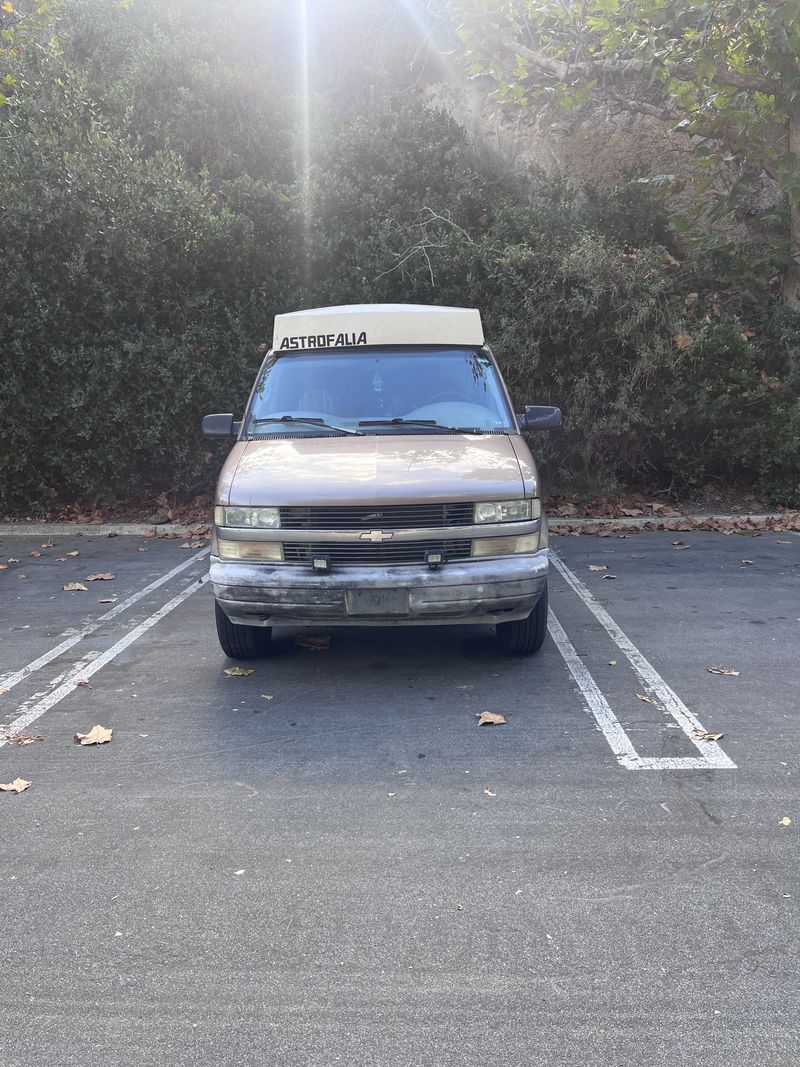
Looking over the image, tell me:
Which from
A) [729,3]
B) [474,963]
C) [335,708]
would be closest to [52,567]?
[335,708]

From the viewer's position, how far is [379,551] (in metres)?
5.06

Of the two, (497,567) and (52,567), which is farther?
(52,567)

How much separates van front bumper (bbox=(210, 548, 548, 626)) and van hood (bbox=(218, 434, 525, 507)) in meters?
0.39

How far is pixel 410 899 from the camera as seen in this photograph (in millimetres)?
3156

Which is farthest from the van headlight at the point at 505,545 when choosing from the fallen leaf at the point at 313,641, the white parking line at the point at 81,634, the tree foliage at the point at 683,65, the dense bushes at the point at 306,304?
the tree foliage at the point at 683,65

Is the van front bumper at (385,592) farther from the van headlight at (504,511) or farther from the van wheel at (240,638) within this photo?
the van wheel at (240,638)

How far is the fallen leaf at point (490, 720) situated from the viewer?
185 inches

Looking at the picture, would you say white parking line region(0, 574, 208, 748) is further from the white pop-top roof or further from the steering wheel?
the steering wheel

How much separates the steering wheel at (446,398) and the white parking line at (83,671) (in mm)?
2647

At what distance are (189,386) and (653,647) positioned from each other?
6397mm

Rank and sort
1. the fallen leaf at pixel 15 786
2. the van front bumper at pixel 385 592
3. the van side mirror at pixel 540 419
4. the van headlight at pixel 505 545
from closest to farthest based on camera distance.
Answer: the fallen leaf at pixel 15 786, the van front bumper at pixel 385 592, the van headlight at pixel 505 545, the van side mirror at pixel 540 419

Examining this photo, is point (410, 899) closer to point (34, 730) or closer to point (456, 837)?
point (456, 837)

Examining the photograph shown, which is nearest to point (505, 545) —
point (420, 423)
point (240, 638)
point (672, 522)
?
point (420, 423)

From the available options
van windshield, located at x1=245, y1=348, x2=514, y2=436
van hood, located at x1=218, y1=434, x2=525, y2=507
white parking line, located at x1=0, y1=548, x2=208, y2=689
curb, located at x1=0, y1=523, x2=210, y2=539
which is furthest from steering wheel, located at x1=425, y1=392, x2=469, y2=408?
curb, located at x1=0, y1=523, x2=210, y2=539
